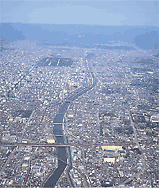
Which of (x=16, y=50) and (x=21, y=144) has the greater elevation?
(x=16, y=50)

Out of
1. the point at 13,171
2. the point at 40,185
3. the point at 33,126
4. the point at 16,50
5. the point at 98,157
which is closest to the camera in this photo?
the point at 40,185

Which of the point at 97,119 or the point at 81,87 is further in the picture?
the point at 81,87

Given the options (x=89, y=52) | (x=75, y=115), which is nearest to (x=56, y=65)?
(x=89, y=52)

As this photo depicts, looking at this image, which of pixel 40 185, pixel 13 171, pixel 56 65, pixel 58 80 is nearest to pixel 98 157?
pixel 40 185

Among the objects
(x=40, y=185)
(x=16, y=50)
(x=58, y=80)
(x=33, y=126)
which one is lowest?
(x=40, y=185)

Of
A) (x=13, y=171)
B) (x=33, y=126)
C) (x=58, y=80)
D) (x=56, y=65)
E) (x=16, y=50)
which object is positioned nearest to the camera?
(x=13, y=171)

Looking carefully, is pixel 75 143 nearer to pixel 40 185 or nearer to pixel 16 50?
pixel 40 185

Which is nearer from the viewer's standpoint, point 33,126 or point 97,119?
point 33,126

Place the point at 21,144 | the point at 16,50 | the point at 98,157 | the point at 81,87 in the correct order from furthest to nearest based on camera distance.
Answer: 1. the point at 16,50
2. the point at 81,87
3. the point at 21,144
4. the point at 98,157

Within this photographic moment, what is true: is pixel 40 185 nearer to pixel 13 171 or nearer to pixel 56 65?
pixel 13 171
